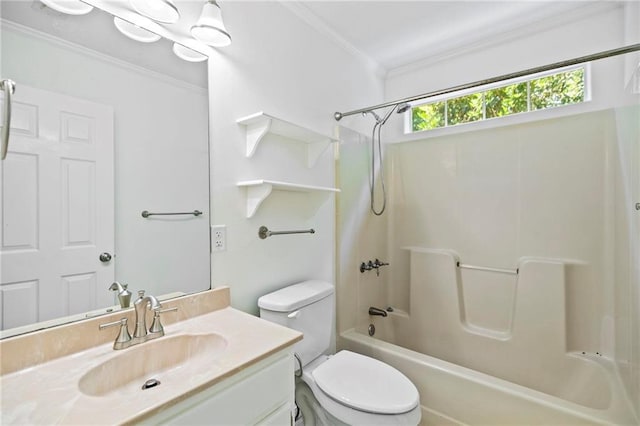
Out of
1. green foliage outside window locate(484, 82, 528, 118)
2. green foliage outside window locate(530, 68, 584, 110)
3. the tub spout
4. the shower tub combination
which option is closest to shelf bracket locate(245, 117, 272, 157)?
the shower tub combination

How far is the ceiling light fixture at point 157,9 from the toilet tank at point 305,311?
1236 millimetres

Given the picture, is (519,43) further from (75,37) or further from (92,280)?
(92,280)

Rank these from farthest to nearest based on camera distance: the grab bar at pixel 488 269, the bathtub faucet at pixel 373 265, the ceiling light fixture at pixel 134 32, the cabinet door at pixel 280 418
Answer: the bathtub faucet at pixel 373 265, the grab bar at pixel 488 269, the ceiling light fixture at pixel 134 32, the cabinet door at pixel 280 418

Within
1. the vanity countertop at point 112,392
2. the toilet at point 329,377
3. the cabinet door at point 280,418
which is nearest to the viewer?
the vanity countertop at point 112,392

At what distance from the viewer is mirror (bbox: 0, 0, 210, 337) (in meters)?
0.86

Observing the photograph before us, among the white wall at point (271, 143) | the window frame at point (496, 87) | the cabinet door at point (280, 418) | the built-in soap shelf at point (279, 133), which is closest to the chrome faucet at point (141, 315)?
the white wall at point (271, 143)

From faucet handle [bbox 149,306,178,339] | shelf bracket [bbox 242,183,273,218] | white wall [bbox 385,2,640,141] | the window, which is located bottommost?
faucet handle [bbox 149,306,178,339]

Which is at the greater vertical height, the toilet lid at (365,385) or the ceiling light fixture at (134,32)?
the ceiling light fixture at (134,32)

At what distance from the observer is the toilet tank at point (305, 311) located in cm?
140

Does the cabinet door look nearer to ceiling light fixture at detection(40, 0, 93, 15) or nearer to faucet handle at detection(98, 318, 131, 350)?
faucet handle at detection(98, 318, 131, 350)

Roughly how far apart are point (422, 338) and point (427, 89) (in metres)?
→ 2.03

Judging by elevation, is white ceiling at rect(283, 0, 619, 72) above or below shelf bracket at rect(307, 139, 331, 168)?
above

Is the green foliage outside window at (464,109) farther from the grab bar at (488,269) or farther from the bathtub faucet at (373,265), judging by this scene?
the bathtub faucet at (373,265)

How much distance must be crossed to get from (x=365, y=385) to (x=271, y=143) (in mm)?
1295
